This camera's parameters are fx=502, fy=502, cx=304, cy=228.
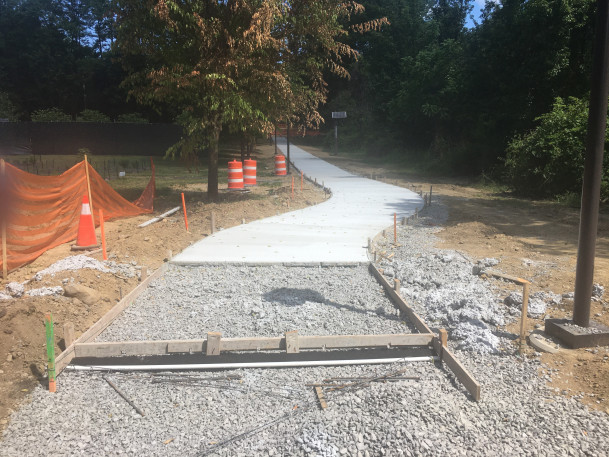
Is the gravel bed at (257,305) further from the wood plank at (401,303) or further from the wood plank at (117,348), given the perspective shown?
the wood plank at (117,348)

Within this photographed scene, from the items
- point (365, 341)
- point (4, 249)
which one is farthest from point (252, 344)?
point (4, 249)

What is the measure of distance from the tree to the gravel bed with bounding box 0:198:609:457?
842 centimetres

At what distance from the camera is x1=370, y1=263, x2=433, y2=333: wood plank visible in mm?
5373

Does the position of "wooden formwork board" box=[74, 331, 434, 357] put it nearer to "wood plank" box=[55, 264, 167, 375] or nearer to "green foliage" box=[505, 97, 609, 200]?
"wood plank" box=[55, 264, 167, 375]

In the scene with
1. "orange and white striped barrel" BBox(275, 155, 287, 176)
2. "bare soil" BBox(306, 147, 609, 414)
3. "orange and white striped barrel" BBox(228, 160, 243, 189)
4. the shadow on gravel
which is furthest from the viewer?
"orange and white striped barrel" BBox(275, 155, 287, 176)

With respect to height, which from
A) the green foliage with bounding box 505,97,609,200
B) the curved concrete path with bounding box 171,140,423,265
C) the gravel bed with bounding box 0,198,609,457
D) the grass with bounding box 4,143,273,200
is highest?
the green foliage with bounding box 505,97,609,200

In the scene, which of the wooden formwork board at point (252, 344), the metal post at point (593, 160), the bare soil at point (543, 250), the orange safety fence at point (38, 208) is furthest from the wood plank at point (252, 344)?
the orange safety fence at point (38, 208)

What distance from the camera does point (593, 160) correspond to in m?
5.06

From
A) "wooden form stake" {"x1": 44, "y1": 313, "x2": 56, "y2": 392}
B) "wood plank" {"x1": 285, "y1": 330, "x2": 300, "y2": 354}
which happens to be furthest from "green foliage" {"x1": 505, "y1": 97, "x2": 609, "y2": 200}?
"wooden form stake" {"x1": 44, "y1": 313, "x2": 56, "y2": 392}

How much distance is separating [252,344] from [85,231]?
5183mm

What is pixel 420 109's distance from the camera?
112 ft

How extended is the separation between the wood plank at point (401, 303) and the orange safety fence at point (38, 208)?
17.6 ft

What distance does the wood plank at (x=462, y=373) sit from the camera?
4055 mm

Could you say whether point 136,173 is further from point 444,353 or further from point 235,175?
point 444,353
